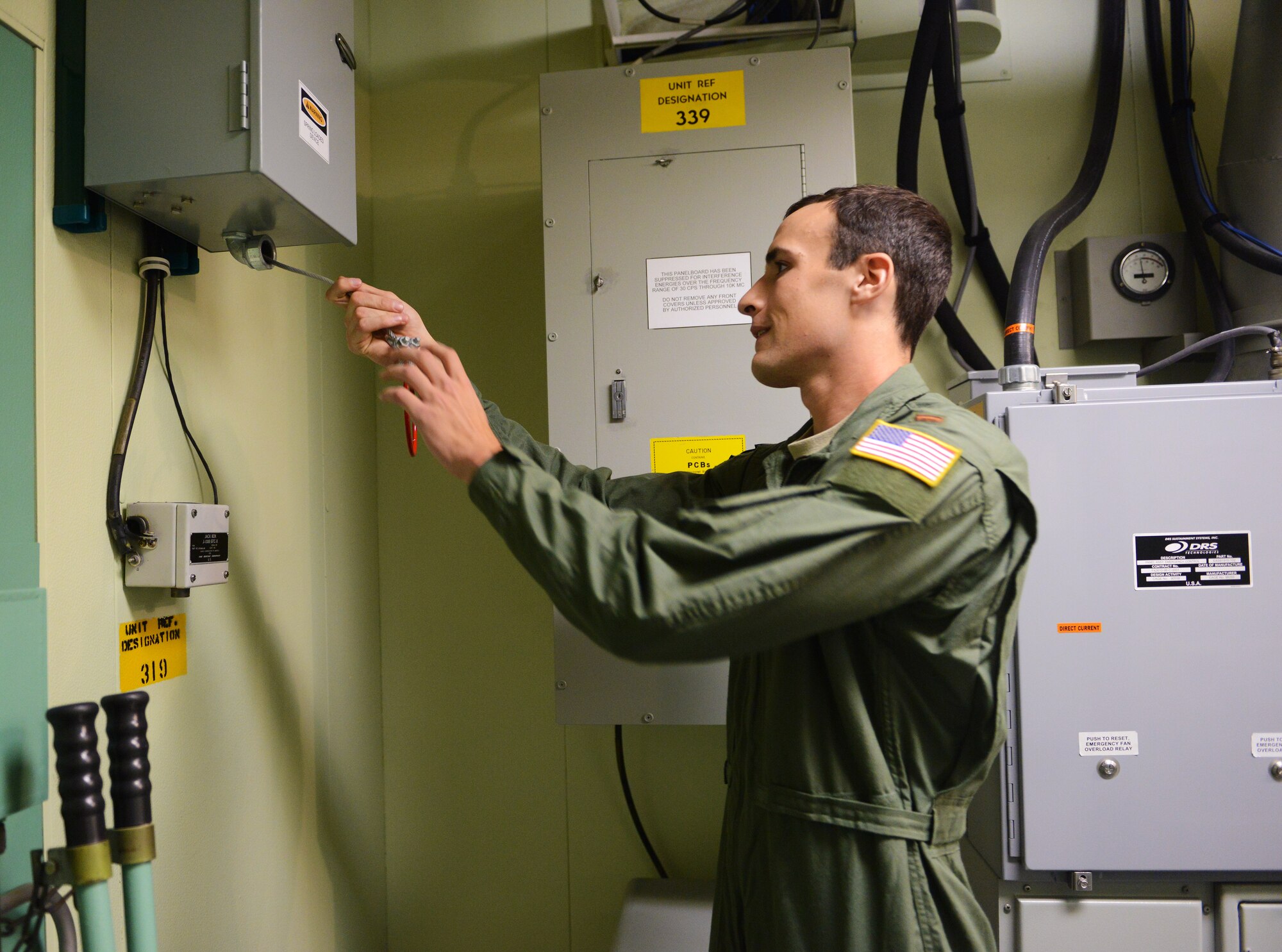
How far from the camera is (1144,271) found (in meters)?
1.72

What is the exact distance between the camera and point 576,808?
6.14 ft

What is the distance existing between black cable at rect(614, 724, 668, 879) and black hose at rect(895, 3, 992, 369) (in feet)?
3.82

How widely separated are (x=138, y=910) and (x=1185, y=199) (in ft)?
7.16

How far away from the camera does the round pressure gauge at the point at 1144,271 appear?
1.72 metres

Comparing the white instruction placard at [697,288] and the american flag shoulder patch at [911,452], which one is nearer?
the american flag shoulder patch at [911,452]

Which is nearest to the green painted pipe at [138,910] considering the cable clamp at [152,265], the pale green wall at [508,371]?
the cable clamp at [152,265]

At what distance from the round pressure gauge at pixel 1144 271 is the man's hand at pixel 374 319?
5.04 feet

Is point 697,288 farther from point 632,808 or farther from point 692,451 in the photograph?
point 632,808

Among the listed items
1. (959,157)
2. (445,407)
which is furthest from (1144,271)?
(445,407)

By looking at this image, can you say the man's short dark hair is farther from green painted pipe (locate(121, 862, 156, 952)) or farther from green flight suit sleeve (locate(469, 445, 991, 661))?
green painted pipe (locate(121, 862, 156, 952))

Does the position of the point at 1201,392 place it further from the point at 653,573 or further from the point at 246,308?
the point at 246,308

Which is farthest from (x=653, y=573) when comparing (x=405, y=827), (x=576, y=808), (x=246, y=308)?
(x=405, y=827)

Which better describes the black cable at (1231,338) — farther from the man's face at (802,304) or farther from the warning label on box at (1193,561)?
the man's face at (802,304)

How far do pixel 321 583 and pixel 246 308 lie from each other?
58 cm
